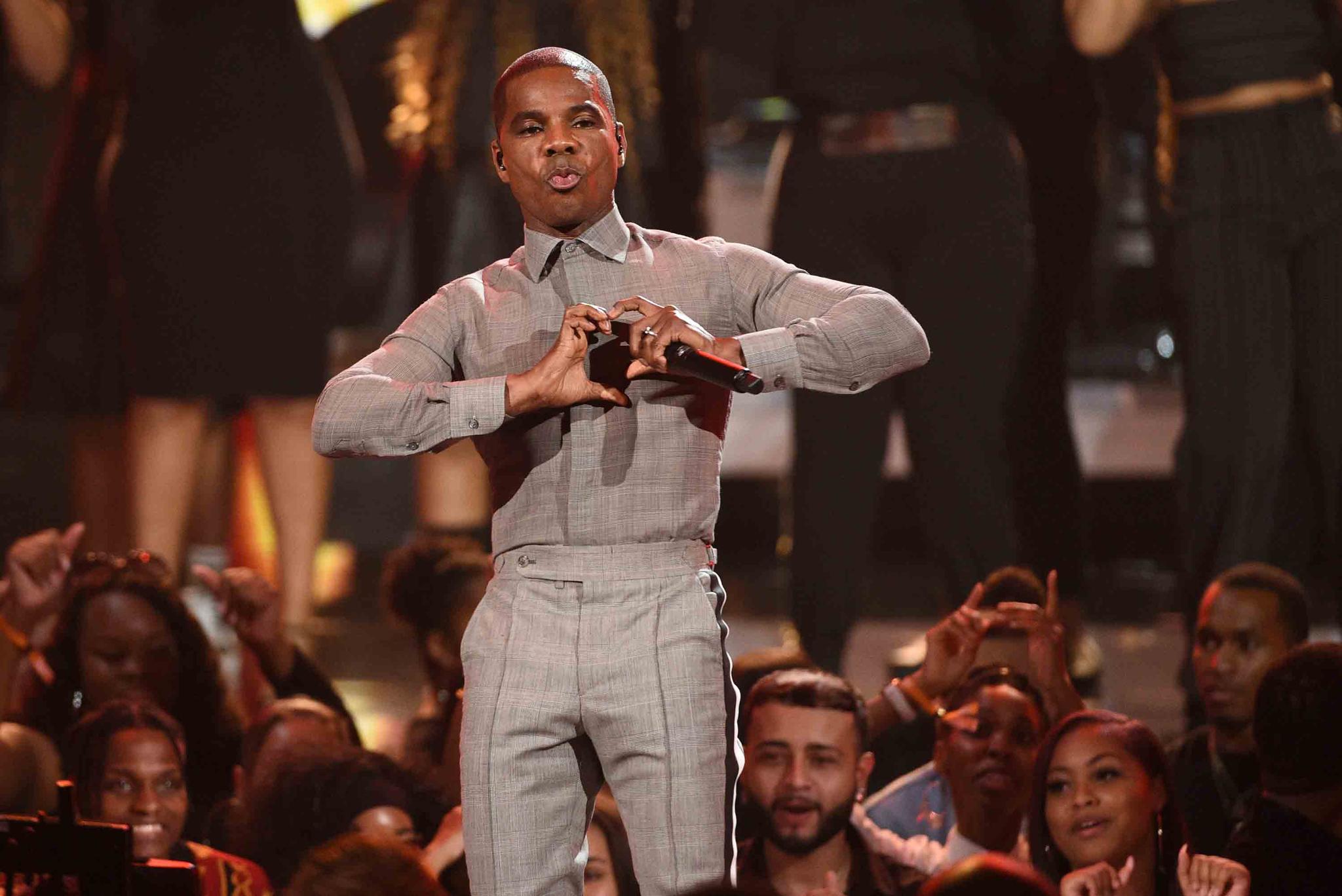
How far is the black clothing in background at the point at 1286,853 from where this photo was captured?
112 inches

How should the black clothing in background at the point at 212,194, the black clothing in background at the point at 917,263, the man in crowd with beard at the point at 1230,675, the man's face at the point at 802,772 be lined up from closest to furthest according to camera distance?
the man's face at the point at 802,772, the man in crowd with beard at the point at 1230,675, the black clothing in background at the point at 917,263, the black clothing in background at the point at 212,194

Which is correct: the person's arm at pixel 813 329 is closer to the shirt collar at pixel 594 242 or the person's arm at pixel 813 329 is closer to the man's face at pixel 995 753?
the shirt collar at pixel 594 242

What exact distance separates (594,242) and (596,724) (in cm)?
58

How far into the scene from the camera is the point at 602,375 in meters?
2.26

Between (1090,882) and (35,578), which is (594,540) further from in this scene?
(35,578)

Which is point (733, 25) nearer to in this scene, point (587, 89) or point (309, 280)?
point (309, 280)

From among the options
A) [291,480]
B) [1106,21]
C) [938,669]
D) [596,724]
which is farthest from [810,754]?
[291,480]

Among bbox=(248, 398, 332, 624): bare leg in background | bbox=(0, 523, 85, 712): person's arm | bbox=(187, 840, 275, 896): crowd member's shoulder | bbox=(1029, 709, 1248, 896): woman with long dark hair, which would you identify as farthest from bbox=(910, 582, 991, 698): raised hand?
bbox=(248, 398, 332, 624): bare leg in background

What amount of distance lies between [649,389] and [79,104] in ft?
10.0

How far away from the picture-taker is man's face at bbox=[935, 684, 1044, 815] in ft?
10.8

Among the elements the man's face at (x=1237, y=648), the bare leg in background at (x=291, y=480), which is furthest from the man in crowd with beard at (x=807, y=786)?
the bare leg in background at (x=291, y=480)

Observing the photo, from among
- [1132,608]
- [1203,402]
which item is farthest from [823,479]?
[1132,608]

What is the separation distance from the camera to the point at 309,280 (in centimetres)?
468

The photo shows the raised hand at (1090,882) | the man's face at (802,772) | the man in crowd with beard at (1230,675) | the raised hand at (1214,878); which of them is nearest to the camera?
the raised hand at (1214,878)
